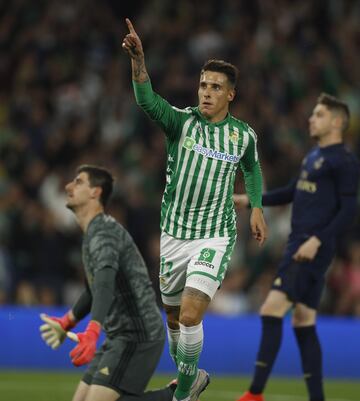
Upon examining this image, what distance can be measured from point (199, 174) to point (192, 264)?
589mm

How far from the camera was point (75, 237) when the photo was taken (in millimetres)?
13875

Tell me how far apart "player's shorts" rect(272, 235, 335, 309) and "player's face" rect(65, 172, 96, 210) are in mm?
2045

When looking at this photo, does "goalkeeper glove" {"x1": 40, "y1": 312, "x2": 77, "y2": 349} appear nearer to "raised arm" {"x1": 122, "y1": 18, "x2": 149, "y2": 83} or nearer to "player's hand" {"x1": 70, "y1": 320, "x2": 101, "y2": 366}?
"player's hand" {"x1": 70, "y1": 320, "x2": 101, "y2": 366}

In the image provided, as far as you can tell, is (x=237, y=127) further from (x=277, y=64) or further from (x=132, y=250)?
(x=277, y=64)

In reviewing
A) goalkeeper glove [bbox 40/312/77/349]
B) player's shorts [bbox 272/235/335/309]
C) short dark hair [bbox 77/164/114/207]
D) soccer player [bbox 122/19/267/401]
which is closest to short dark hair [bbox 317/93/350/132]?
player's shorts [bbox 272/235/335/309]

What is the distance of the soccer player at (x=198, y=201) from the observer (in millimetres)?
7426

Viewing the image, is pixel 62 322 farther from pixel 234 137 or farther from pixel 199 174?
pixel 234 137

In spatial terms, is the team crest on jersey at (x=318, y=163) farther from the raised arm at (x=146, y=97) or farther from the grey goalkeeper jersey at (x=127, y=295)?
the grey goalkeeper jersey at (x=127, y=295)

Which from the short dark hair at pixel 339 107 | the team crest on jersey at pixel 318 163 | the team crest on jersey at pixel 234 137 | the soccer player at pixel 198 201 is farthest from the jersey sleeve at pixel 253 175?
the short dark hair at pixel 339 107

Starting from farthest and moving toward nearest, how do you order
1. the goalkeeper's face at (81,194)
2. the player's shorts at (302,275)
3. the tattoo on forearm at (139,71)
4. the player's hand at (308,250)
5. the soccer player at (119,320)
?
the player's shorts at (302,275) → the player's hand at (308,250) → the goalkeeper's face at (81,194) → the soccer player at (119,320) → the tattoo on forearm at (139,71)

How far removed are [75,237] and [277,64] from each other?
4915 millimetres

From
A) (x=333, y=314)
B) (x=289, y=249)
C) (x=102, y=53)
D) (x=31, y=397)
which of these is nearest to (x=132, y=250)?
(x=289, y=249)

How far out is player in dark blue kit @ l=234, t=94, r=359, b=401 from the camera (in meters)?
9.06

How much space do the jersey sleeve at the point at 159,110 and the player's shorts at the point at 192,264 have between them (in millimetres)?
722
